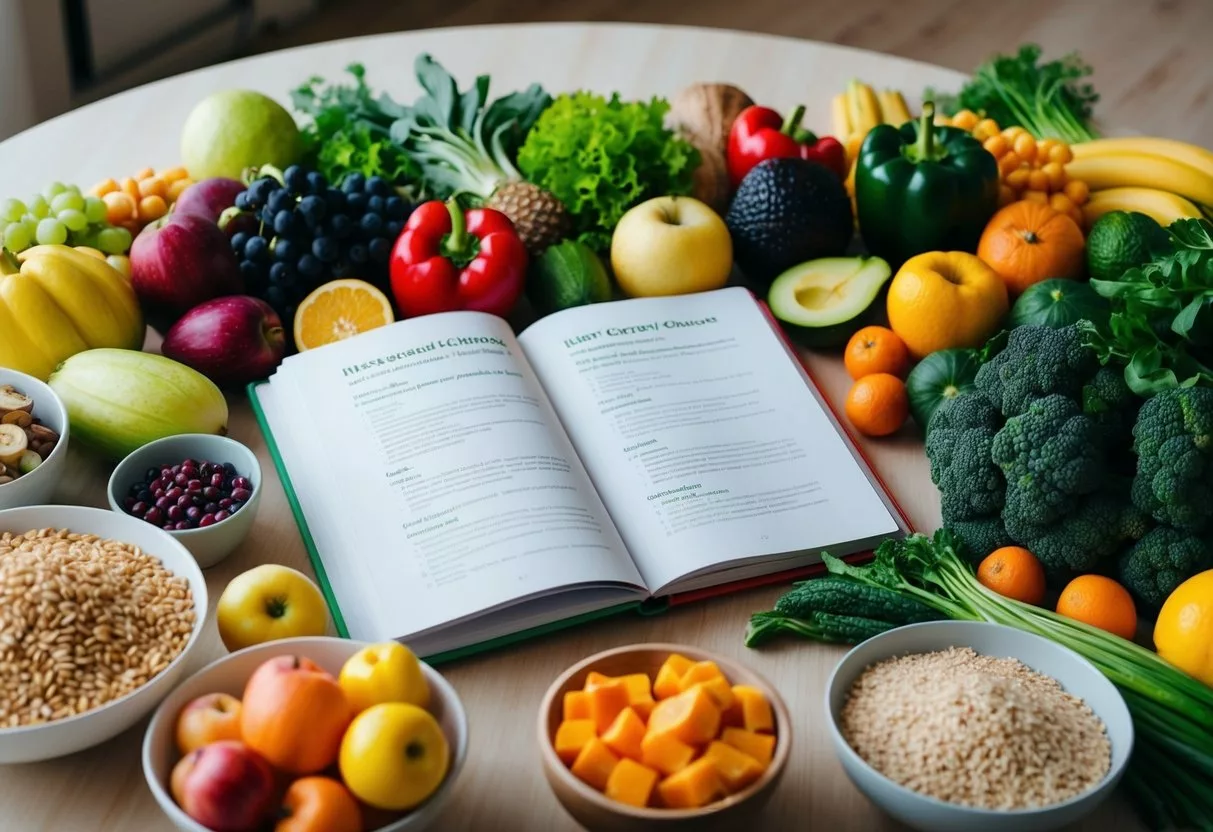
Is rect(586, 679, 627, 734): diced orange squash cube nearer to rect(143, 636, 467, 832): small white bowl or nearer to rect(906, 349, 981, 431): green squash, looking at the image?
rect(143, 636, 467, 832): small white bowl

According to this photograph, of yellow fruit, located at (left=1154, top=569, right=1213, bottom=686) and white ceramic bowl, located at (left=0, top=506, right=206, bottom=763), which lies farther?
yellow fruit, located at (left=1154, top=569, right=1213, bottom=686)

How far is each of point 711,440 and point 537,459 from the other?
0.21m

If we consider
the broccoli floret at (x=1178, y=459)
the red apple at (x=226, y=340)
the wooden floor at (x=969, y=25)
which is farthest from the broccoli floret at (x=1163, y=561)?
the wooden floor at (x=969, y=25)

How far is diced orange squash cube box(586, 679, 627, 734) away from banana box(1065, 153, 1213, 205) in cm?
122

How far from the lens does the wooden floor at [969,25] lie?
3787mm

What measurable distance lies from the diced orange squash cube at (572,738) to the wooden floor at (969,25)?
3131mm

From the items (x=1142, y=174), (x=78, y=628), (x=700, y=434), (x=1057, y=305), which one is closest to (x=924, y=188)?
(x=1057, y=305)

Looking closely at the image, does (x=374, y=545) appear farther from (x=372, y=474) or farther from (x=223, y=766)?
(x=223, y=766)

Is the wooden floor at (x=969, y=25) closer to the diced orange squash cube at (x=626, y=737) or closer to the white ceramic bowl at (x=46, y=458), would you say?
the white ceramic bowl at (x=46, y=458)

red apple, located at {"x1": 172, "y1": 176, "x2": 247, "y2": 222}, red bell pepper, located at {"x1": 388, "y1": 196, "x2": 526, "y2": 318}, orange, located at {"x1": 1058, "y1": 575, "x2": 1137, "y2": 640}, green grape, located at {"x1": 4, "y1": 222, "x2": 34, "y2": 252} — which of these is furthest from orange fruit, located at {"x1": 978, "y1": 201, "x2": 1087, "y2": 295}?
green grape, located at {"x1": 4, "y1": 222, "x2": 34, "y2": 252}

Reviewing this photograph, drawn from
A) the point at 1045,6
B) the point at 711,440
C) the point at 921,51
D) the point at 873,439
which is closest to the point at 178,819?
the point at 711,440

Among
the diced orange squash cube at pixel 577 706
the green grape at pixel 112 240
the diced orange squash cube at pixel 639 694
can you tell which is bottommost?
the green grape at pixel 112 240

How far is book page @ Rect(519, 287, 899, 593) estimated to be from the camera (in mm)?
1289

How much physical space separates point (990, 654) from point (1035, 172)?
2.86 ft
